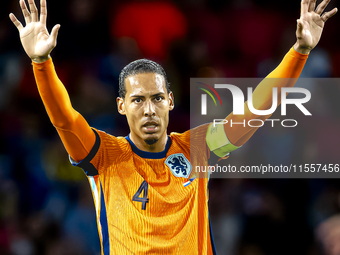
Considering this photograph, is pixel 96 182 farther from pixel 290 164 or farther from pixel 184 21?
pixel 184 21

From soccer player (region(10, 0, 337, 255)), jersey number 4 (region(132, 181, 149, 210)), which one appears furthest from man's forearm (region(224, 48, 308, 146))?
jersey number 4 (region(132, 181, 149, 210))

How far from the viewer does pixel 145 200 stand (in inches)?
107

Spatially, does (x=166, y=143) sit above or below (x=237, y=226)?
above

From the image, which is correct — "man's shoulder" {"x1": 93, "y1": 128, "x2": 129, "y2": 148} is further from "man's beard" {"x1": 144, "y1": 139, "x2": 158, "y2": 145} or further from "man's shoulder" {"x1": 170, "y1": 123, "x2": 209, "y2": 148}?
"man's shoulder" {"x1": 170, "y1": 123, "x2": 209, "y2": 148}

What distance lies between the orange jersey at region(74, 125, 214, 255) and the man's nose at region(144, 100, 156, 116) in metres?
0.30

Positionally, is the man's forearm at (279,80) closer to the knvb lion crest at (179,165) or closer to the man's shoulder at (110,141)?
the knvb lion crest at (179,165)

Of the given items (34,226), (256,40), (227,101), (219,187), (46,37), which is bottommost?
(34,226)

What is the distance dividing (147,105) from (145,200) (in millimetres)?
642

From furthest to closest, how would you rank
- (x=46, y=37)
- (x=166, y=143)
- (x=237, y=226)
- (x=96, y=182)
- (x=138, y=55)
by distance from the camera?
(x=138, y=55) < (x=237, y=226) < (x=166, y=143) < (x=96, y=182) < (x=46, y=37)

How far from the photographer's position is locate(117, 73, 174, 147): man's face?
2816mm

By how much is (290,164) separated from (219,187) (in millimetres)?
893

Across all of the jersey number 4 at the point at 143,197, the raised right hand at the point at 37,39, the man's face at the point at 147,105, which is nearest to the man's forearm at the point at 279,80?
the man's face at the point at 147,105

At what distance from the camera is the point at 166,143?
304 centimetres

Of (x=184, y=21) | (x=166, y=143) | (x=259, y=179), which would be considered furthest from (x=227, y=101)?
(x=166, y=143)
